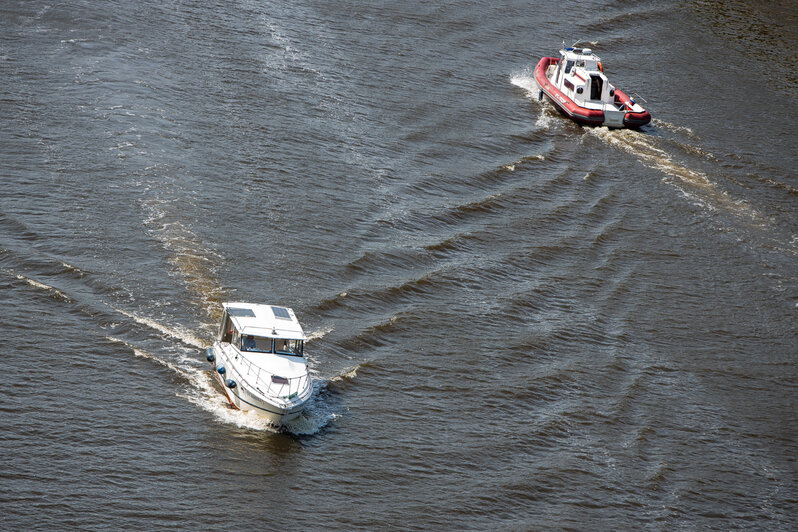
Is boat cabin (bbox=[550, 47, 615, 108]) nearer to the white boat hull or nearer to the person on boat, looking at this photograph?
the person on boat

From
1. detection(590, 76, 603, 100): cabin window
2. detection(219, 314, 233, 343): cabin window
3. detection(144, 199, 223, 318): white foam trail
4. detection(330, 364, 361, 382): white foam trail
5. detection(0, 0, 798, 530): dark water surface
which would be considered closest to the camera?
detection(0, 0, 798, 530): dark water surface

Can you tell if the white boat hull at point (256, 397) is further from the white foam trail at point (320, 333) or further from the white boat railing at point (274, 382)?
the white foam trail at point (320, 333)

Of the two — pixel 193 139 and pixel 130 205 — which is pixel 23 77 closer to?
pixel 193 139

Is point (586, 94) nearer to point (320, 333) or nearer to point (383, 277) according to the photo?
point (383, 277)

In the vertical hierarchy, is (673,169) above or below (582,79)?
below

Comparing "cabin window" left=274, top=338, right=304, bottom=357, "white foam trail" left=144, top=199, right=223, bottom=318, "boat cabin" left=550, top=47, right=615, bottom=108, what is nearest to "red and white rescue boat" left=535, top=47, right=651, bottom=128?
"boat cabin" left=550, top=47, right=615, bottom=108

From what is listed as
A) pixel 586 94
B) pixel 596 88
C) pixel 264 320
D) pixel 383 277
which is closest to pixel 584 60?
pixel 596 88
